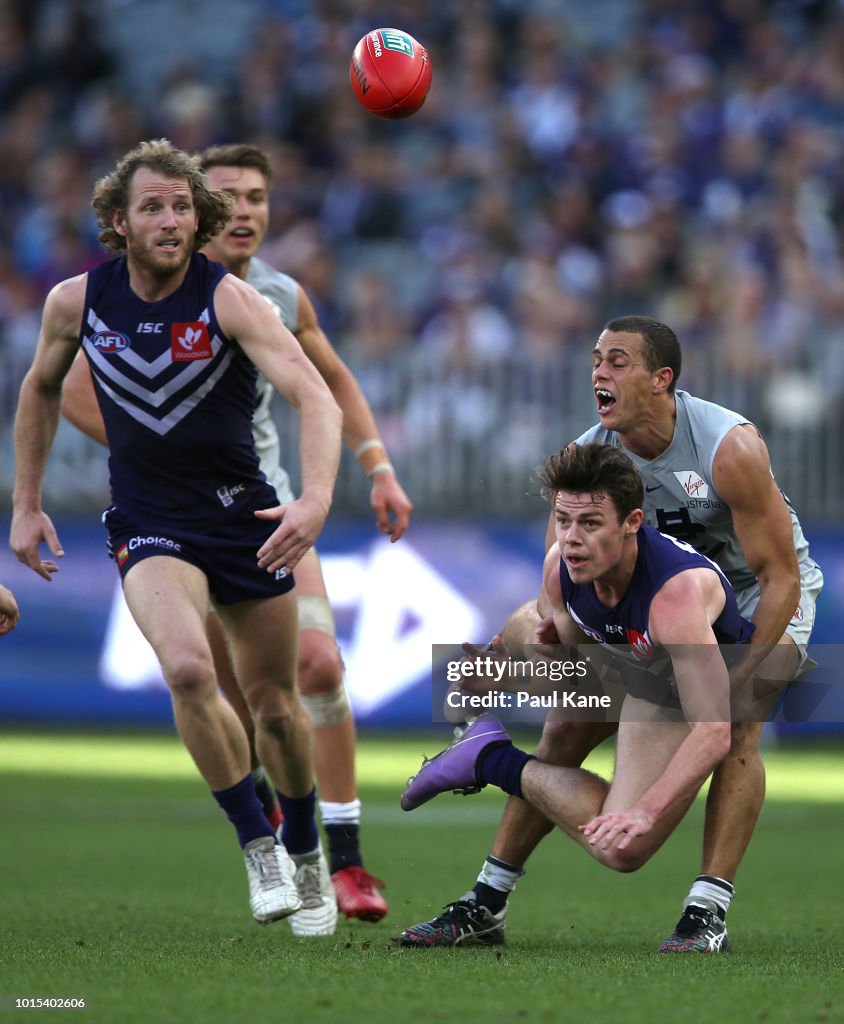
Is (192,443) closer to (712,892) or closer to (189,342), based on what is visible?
(189,342)

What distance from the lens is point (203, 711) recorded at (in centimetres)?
568

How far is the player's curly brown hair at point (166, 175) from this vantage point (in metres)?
5.98

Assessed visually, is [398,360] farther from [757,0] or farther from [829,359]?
[757,0]

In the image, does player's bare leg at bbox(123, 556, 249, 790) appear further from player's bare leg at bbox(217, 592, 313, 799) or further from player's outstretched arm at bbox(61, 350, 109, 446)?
player's outstretched arm at bbox(61, 350, 109, 446)

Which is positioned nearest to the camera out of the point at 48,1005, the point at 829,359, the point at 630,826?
the point at 48,1005

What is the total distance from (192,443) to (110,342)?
43cm

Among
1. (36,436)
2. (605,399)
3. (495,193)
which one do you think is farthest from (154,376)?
(495,193)

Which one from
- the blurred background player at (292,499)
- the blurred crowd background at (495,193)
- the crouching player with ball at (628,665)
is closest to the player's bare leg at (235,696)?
the blurred background player at (292,499)

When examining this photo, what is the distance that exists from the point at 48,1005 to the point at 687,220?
1276 centimetres

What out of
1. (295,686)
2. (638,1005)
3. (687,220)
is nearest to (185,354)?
(295,686)

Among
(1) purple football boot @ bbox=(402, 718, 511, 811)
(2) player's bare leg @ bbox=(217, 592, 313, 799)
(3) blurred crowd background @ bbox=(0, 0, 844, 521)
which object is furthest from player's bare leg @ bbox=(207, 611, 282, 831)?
(3) blurred crowd background @ bbox=(0, 0, 844, 521)

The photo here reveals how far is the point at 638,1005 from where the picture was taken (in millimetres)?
4391

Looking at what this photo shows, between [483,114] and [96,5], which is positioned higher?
[96,5]

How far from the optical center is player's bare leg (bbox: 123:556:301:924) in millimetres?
5598
